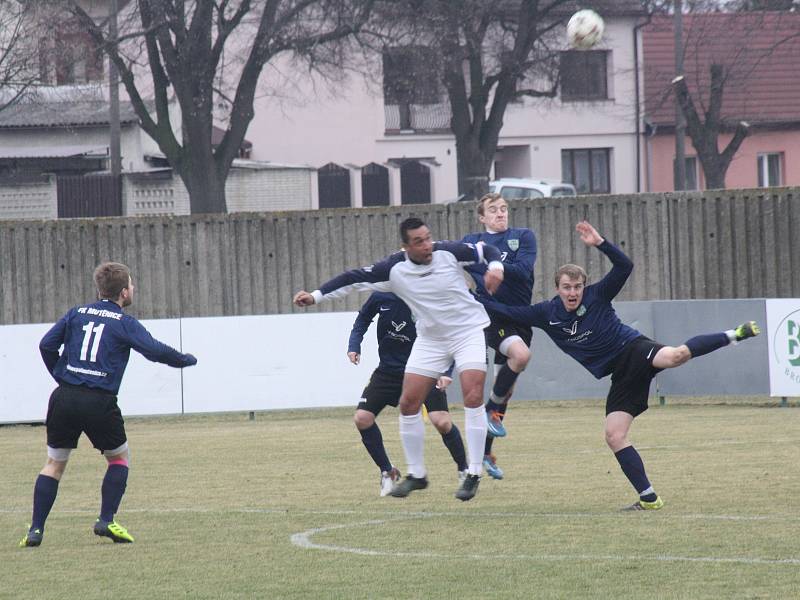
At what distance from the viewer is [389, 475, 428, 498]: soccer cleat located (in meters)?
10.6

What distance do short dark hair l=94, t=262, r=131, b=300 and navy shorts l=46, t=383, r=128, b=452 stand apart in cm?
63

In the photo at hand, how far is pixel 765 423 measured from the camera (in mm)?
16391

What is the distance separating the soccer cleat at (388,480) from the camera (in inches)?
430

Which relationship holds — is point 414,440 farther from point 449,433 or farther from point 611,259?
point 611,259

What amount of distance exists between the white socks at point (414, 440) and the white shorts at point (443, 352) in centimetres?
48

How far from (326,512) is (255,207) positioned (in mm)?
29541

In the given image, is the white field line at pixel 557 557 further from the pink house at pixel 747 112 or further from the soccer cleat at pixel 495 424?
the pink house at pixel 747 112

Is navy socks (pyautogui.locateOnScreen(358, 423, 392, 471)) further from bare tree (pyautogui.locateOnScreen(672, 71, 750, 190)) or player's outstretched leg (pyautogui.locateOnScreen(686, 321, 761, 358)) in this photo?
bare tree (pyautogui.locateOnScreen(672, 71, 750, 190))

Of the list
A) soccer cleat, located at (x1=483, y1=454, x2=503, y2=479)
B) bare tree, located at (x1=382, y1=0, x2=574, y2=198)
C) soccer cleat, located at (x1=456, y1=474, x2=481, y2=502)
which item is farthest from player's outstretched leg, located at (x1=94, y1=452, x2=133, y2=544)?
bare tree, located at (x1=382, y1=0, x2=574, y2=198)

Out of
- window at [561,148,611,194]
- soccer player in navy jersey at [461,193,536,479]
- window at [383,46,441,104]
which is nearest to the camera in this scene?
soccer player in navy jersey at [461,193,536,479]

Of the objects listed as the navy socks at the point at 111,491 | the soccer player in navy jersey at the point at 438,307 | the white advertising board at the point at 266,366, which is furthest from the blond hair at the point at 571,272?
the white advertising board at the point at 266,366

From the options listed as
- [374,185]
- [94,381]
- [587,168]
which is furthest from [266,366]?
[587,168]

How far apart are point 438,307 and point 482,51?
29.1m

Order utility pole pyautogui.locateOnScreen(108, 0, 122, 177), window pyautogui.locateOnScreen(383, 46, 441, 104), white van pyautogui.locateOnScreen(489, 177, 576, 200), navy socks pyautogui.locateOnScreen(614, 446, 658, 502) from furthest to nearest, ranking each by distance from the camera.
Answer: white van pyautogui.locateOnScreen(489, 177, 576, 200) < window pyautogui.locateOnScreen(383, 46, 441, 104) < utility pole pyautogui.locateOnScreen(108, 0, 122, 177) < navy socks pyautogui.locateOnScreen(614, 446, 658, 502)
